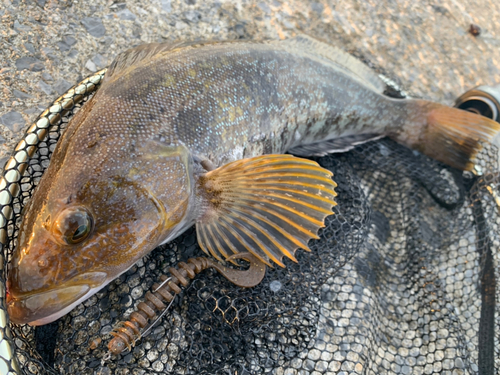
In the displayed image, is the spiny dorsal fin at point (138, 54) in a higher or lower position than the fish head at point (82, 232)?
higher

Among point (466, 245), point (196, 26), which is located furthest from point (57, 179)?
point (466, 245)

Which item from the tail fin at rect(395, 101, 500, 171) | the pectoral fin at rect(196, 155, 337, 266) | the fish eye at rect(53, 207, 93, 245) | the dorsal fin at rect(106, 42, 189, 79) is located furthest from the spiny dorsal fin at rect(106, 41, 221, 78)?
the tail fin at rect(395, 101, 500, 171)

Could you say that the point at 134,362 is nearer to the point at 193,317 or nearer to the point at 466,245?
the point at 193,317

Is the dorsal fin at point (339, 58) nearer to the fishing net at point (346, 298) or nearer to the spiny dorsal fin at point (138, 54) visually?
the fishing net at point (346, 298)

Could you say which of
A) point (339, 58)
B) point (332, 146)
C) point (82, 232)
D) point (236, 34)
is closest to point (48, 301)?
point (82, 232)

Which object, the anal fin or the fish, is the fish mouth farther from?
the anal fin

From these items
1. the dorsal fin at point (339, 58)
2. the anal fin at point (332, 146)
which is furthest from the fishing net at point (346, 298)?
the dorsal fin at point (339, 58)

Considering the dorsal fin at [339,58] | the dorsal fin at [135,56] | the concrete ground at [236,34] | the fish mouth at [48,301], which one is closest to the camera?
the fish mouth at [48,301]

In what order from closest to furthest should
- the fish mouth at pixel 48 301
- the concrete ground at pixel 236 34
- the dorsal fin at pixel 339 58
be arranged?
1. the fish mouth at pixel 48 301
2. the concrete ground at pixel 236 34
3. the dorsal fin at pixel 339 58
